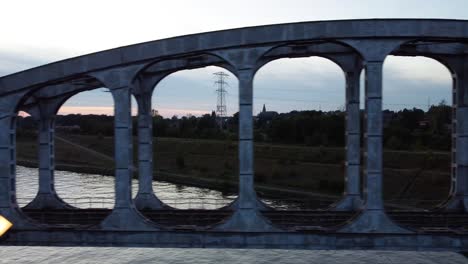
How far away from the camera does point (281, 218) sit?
22.6 metres

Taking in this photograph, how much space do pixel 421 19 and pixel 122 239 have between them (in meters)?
15.3

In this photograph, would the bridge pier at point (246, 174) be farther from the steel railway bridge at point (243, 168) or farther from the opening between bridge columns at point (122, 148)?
the opening between bridge columns at point (122, 148)

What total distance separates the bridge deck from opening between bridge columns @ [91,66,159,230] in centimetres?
156

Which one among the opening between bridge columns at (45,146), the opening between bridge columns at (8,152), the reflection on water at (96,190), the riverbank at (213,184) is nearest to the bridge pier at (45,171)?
the opening between bridge columns at (45,146)

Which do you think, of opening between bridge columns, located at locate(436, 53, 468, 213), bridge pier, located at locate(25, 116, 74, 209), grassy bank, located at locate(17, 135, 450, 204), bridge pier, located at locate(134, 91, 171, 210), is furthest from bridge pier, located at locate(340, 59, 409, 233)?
grassy bank, located at locate(17, 135, 450, 204)

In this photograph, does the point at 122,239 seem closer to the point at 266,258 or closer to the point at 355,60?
the point at 266,258

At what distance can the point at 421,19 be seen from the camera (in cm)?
1939

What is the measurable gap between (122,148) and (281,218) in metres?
7.98

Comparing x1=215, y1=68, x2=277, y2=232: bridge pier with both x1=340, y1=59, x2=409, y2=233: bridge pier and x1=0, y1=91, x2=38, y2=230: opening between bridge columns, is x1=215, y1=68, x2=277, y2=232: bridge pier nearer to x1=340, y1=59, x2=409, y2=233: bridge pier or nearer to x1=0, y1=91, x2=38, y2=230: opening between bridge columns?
x1=340, y1=59, x2=409, y2=233: bridge pier

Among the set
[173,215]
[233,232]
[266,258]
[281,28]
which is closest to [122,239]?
[173,215]

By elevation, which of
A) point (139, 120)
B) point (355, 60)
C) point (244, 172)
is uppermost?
point (355, 60)

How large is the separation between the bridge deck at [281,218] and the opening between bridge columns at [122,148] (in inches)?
61.4

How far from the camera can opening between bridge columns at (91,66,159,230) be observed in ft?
66.9

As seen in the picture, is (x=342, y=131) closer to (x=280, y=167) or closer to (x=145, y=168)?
(x=280, y=167)
